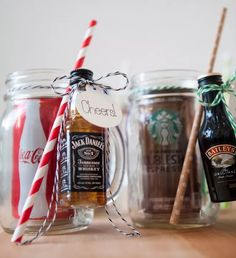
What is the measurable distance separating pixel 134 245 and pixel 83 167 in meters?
0.12

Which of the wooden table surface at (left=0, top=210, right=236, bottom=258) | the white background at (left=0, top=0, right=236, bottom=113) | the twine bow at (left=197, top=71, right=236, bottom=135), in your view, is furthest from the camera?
the white background at (left=0, top=0, right=236, bottom=113)

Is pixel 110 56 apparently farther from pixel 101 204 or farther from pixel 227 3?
pixel 101 204

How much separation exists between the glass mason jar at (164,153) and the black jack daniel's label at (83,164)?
113 mm

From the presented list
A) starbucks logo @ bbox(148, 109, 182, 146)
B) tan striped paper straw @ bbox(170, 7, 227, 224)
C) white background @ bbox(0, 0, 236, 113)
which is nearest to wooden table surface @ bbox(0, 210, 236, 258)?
tan striped paper straw @ bbox(170, 7, 227, 224)

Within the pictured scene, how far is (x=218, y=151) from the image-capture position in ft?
1.68

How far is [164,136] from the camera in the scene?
597mm

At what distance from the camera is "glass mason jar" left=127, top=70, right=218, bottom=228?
584 millimetres

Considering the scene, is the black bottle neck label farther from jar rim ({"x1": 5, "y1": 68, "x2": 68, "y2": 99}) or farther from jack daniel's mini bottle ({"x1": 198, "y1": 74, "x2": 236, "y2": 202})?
jar rim ({"x1": 5, "y1": 68, "x2": 68, "y2": 99})

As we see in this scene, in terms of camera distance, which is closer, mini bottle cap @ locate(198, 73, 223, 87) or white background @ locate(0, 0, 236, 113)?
mini bottle cap @ locate(198, 73, 223, 87)

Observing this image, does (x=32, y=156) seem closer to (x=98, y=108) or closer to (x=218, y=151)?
(x=98, y=108)

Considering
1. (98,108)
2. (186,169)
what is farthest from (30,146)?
(186,169)

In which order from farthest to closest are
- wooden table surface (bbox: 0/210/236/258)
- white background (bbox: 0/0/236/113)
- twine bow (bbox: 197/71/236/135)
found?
white background (bbox: 0/0/236/113)
twine bow (bbox: 197/71/236/135)
wooden table surface (bbox: 0/210/236/258)

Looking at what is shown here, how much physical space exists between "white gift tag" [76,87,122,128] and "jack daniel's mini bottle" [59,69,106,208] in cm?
2

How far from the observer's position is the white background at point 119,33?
112 centimetres
